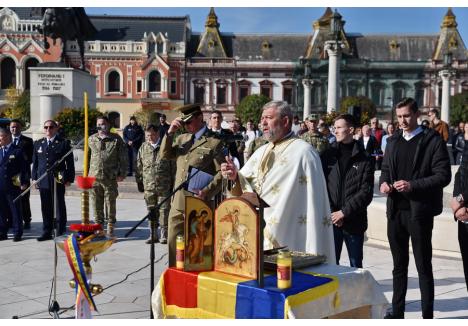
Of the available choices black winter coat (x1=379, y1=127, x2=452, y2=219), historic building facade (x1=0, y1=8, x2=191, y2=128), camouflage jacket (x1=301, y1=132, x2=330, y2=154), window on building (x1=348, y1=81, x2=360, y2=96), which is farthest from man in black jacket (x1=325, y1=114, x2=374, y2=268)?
window on building (x1=348, y1=81, x2=360, y2=96)

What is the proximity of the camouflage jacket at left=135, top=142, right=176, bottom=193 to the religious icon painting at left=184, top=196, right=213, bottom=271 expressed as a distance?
17.1 feet

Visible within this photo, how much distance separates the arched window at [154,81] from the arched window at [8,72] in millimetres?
13748

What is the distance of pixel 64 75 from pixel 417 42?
2241 inches

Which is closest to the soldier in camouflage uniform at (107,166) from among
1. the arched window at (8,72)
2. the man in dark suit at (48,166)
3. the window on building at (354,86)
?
the man in dark suit at (48,166)

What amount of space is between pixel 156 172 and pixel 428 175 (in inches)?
194

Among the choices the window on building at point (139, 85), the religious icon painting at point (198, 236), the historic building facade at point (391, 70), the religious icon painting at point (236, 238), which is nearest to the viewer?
the religious icon painting at point (236, 238)

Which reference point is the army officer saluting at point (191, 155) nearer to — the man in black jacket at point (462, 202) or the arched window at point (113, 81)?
the man in black jacket at point (462, 202)

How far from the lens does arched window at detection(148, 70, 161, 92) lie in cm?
6059

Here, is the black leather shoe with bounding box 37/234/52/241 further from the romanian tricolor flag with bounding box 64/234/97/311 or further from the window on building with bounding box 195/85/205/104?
the window on building with bounding box 195/85/205/104

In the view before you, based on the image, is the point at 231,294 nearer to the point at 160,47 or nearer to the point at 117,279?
the point at 117,279

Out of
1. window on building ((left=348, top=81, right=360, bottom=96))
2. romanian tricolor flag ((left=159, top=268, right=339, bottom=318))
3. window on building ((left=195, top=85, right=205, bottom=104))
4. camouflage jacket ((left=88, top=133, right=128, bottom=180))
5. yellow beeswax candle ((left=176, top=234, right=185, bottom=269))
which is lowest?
romanian tricolor flag ((left=159, top=268, right=339, bottom=318))

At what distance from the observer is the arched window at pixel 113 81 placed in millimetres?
60594

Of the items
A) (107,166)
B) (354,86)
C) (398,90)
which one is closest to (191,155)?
(107,166)

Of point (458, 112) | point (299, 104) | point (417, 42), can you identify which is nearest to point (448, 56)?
point (458, 112)
